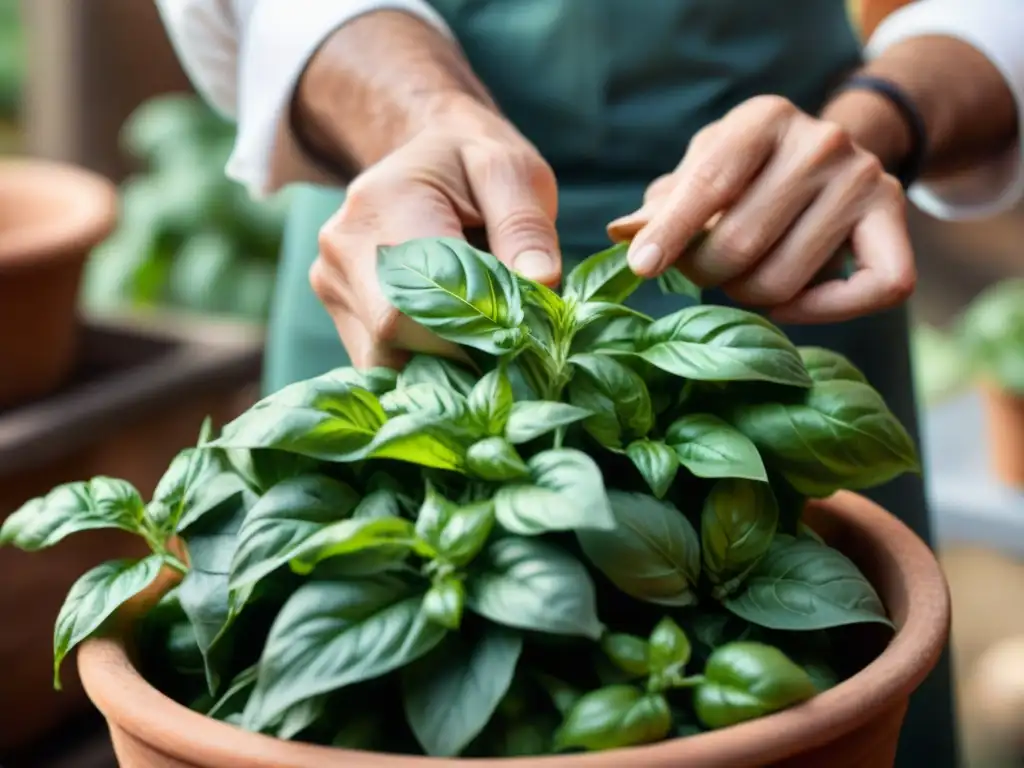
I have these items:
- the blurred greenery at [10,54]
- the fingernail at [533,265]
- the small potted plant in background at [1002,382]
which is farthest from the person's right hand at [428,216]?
the blurred greenery at [10,54]

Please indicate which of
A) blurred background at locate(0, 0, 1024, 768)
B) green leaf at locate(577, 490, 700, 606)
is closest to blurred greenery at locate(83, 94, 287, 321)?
blurred background at locate(0, 0, 1024, 768)

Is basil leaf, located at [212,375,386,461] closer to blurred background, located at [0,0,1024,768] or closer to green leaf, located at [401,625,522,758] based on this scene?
green leaf, located at [401,625,522,758]

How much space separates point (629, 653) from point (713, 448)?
0.09 meters

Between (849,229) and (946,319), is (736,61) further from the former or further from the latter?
(946,319)

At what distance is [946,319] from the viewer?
2.16 meters

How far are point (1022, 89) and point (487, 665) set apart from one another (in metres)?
0.66

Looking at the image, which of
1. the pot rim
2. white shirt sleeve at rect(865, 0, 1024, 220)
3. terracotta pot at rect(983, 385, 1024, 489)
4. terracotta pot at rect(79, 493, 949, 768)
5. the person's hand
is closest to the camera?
terracotta pot at rect(79, 493, 949, 768)

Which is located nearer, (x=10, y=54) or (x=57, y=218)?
(x=57, y=218)

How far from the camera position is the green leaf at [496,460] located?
0.43 metres

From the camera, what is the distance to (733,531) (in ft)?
1.52

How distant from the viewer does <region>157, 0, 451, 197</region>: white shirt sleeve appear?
0.82 meters

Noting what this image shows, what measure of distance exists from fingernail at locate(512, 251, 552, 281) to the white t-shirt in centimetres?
31

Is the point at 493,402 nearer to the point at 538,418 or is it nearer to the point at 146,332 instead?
the point at 538,418

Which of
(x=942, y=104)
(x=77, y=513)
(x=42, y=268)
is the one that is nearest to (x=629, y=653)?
(x=77, y=513)
